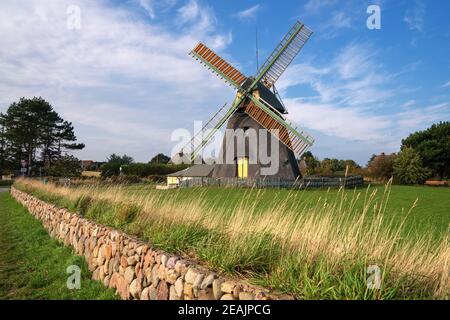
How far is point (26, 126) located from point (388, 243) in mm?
57170

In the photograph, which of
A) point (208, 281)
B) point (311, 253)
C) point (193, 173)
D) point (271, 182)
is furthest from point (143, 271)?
point (193, 173)

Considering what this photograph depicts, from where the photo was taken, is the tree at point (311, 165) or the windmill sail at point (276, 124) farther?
the tree at point (311, 165)

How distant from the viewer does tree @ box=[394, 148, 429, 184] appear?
35938mm

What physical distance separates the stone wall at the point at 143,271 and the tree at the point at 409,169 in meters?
36.1

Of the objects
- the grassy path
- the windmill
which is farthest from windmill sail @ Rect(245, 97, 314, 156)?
the grassy path

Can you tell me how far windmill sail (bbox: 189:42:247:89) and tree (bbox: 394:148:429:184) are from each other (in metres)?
22.0

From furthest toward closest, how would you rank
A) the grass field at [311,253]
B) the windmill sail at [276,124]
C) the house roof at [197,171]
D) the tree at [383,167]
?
1. the tree at [383,167]
2. the house roof at [197,171]
3. the windmill sail at [276,124]
4. the grass field at [311,253]

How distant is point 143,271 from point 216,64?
71.7ft

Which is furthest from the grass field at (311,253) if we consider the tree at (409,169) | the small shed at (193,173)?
the tree at (409,169)

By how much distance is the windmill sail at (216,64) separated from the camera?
973 inches

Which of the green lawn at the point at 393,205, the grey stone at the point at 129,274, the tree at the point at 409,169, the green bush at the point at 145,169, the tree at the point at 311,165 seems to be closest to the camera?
the grey stone at the point at 129,274

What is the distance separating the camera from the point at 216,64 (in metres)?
24.8

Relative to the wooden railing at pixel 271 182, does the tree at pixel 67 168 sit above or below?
above

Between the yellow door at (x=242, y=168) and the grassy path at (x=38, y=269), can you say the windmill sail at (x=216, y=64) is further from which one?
the grassy path at (x=38, y=269)
